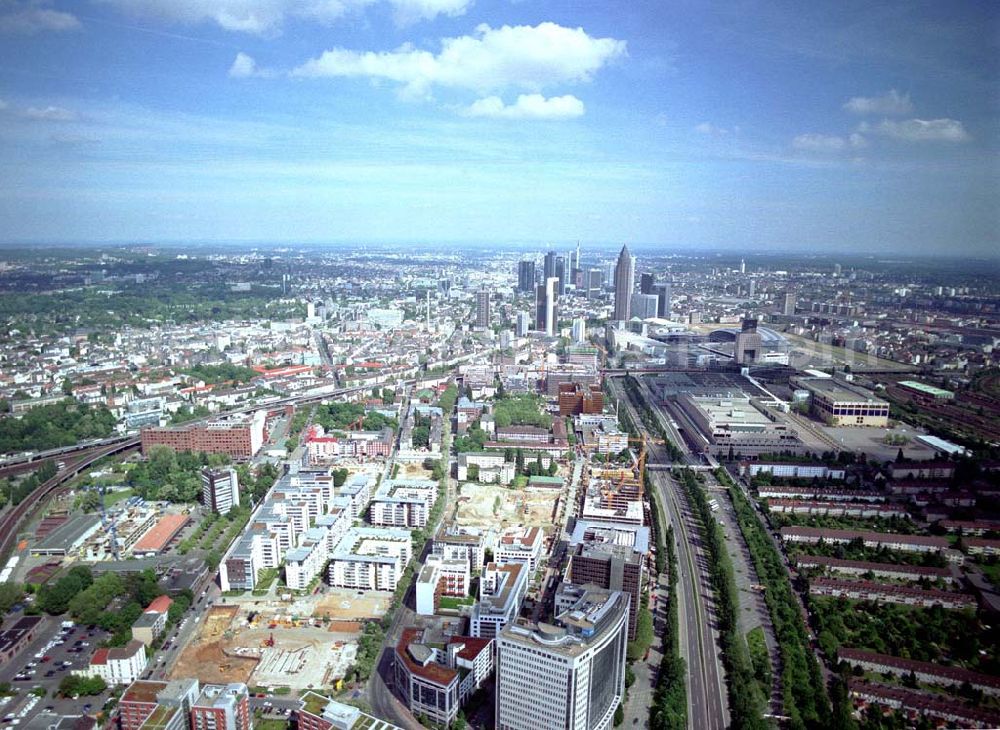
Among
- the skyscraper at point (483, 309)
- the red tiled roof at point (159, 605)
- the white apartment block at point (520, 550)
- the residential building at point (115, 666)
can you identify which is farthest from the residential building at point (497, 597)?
the skyscraper at point (483, 309)

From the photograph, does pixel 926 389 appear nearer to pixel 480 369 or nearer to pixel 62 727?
pixel 480 369

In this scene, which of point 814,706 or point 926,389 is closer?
point 814,706

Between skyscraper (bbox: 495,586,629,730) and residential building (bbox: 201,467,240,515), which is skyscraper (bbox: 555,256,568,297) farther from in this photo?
skyscraper (bbox: 495,586,629,730)

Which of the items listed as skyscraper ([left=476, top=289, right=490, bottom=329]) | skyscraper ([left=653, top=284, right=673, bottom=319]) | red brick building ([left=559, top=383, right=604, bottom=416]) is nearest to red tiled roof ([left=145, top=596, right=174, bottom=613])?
red brick building ([left=559, top=383, right=604, bottom=416])

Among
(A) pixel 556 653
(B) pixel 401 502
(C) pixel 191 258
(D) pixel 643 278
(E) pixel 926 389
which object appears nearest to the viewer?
(A) pixel 556 653

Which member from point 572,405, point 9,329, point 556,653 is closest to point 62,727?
point 556,653
